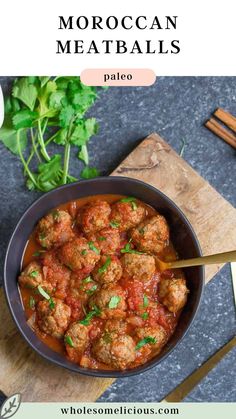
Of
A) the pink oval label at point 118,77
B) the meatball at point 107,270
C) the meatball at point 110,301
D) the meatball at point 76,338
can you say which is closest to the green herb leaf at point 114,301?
the meatball at point 110,301

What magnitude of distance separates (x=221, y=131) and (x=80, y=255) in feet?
4.69

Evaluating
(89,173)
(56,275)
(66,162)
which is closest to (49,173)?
(66,162)

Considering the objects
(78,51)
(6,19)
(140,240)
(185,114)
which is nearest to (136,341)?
(140,240)

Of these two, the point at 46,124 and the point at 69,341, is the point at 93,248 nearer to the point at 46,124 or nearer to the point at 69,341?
the point at 69,341

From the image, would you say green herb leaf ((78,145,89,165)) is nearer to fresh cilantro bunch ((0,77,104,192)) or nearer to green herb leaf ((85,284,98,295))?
fresh cilantro bunch ((0,77,104,192))

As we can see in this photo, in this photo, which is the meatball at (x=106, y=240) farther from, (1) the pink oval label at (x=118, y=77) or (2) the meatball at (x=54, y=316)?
(1) the pink oval label at (x=118, y=77)

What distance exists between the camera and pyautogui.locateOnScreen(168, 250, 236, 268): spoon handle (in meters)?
2.49

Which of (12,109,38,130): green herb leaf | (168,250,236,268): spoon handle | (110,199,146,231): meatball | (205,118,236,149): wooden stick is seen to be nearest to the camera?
(168,250,236,268): spoon handle

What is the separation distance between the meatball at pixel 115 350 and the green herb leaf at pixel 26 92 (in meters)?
1.62

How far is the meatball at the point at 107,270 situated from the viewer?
3.35m

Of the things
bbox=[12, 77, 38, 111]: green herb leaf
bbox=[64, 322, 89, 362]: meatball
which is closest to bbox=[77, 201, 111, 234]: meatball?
bbox=[64, 322, 89, 362]: meatball

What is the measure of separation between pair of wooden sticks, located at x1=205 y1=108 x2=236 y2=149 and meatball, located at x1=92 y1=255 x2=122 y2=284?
4.13 feet
